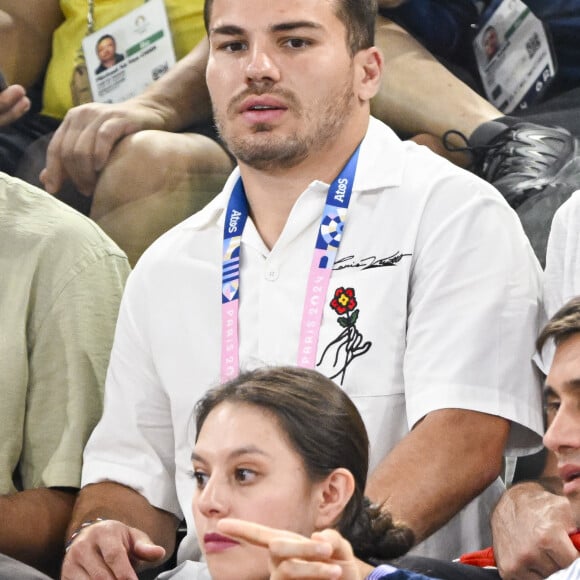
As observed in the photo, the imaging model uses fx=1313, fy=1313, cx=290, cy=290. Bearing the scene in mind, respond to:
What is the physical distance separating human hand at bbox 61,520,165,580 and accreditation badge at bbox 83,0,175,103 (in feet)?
3.05

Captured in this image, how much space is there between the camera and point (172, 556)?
197 cm

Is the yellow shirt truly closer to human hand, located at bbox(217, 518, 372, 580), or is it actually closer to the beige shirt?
the beige shirt

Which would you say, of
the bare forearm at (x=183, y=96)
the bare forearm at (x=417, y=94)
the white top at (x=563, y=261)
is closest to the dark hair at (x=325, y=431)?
the white top at (x=563, y=261)

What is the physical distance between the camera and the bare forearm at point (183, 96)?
2.34 metres

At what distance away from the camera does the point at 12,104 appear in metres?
2.46

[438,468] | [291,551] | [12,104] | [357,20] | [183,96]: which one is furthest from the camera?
[12,104]

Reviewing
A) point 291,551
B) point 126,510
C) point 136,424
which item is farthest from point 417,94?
point 291,551

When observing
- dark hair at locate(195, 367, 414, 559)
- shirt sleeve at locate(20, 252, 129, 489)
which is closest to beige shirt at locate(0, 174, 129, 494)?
shirt sleeve at locate(20, 252, 129, 489)

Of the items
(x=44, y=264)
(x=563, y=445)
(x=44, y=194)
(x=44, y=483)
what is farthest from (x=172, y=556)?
(x=563, y=445)

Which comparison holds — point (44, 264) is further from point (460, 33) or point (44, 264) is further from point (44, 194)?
point (460, 33)

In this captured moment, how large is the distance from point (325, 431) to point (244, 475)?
0.35 ft

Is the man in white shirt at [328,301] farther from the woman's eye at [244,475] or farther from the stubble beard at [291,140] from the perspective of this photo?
the woman's eye at [244,475]

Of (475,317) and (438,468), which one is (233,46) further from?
(438,468)

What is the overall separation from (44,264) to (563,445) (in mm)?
941
